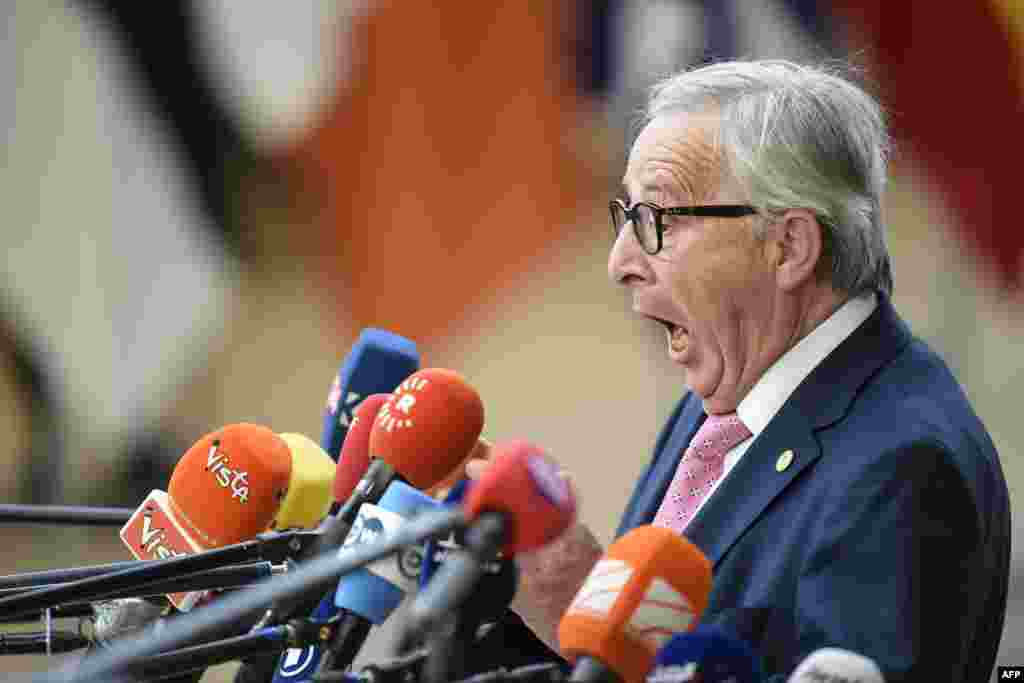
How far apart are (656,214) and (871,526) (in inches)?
19.7

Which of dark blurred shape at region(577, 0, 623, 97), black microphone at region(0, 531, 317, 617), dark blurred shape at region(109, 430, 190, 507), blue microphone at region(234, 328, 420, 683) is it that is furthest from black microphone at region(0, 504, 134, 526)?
dark blurred shape at region(577, 0, 623, 97)

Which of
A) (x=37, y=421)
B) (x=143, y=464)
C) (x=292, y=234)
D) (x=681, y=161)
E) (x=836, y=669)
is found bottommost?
(x=143, y=464)

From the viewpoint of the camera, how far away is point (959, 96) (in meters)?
3.54

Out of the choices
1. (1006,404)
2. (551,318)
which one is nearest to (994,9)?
(1006,404)

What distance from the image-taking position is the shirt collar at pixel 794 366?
5.70 feet

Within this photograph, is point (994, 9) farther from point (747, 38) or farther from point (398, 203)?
point (398, 203)

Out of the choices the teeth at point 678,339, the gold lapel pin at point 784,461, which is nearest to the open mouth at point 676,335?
the teeth at point 678,339

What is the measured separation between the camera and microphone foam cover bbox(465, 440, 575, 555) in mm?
1070

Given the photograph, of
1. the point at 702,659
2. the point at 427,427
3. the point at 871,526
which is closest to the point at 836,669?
the point at 702,659

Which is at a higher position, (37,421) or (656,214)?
(656,214)

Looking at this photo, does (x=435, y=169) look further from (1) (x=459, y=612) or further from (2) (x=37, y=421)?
(1) (x=459, y=612)

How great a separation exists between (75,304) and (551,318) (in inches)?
49.2

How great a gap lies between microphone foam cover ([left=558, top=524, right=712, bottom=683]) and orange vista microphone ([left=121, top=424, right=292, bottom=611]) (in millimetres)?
549

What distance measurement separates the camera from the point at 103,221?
12.3ft
